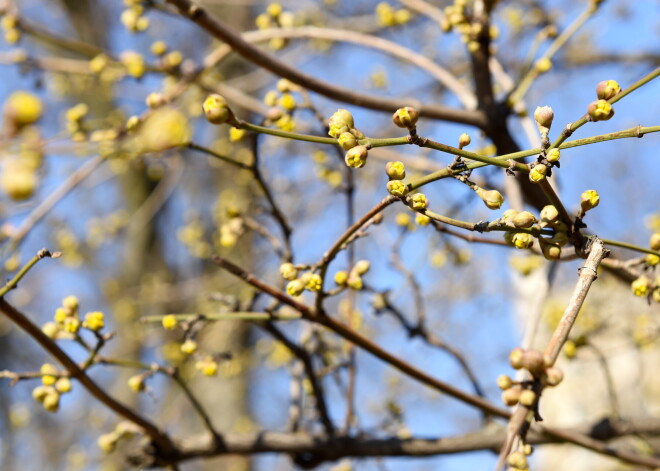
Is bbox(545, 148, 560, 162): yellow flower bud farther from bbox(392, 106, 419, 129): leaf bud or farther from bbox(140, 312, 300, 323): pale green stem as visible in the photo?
bbox(140, 312, 300, 323): pale green stem

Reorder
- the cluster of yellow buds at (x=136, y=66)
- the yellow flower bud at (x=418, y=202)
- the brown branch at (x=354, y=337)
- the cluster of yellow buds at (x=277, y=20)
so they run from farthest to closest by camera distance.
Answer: the cluster of yellow buds at (x=136, y=66), the cluster of yellow buds at (x=277, y=20), the brown branch at (x=354, y=337), the yellow flower bud at (x=418, y=202)

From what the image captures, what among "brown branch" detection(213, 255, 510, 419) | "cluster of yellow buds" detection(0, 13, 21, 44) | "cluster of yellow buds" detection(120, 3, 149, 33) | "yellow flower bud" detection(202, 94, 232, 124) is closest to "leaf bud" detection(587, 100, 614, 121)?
"yellow flower bud" detection(202, 94, 232, 124)

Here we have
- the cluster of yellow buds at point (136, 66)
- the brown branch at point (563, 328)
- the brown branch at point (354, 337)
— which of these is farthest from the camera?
the cluster of yellow buds at point (136, 66)

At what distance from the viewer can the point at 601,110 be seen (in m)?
0.82

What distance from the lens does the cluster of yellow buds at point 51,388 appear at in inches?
50.5

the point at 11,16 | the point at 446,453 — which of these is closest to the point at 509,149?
the point at 446,453

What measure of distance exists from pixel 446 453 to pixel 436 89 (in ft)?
8.32

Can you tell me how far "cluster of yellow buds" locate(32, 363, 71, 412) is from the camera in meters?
1.28

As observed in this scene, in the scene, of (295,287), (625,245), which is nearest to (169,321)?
(295,287)

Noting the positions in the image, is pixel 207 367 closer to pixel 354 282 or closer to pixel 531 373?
pixel 354 282

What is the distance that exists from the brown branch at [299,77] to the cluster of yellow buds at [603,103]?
86 centimetres

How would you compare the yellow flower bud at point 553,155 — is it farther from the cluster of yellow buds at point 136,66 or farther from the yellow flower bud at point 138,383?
the cluster of yellow buds at point 136,66

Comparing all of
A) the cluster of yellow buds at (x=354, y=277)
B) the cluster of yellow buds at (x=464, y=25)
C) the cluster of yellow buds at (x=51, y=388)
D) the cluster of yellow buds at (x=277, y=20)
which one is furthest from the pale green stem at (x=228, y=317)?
the cluster of yellow buds at (x=277, y=20)

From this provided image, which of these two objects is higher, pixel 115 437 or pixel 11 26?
pixel 11 26
